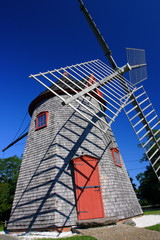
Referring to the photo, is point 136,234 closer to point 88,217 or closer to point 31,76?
point 88,217

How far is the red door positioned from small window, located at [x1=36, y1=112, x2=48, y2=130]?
10.8ft

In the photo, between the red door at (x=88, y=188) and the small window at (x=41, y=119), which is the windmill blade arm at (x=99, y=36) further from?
the red door at (x=88, y=188)

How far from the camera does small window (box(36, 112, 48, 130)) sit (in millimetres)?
9402

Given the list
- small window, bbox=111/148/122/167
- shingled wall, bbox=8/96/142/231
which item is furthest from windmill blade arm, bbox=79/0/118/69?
small window, bbox=111/148/122/167

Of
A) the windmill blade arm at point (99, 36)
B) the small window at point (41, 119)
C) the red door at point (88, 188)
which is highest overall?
the windmill blade arm at point (99, 36)

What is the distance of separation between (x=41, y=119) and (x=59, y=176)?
4007mm

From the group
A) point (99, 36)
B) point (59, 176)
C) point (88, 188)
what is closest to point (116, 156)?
point (88, 188)

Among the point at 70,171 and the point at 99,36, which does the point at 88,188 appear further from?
the point at 99,36

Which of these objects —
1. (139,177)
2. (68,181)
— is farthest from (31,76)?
(139,177)

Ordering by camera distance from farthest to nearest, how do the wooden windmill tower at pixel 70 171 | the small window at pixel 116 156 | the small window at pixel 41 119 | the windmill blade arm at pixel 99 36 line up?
1. the windmill blade arm at pixel 99 36
2. the small window at pixel 41 119
3. the small window at pixel 116 156
4. the wooden windmill tower at pixel 70 171

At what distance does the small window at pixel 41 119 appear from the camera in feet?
30.8

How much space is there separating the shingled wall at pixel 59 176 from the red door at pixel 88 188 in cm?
24

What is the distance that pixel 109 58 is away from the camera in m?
12.4

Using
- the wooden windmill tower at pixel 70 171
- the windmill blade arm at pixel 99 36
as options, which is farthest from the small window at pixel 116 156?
the windmill blade arm at pixel 99 36
